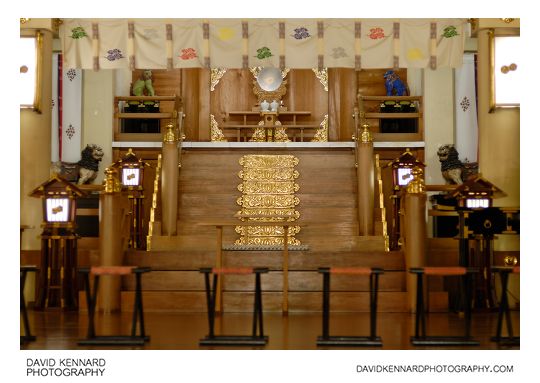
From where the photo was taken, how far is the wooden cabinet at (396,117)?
1276 cm

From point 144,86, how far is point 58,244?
510 centimetres

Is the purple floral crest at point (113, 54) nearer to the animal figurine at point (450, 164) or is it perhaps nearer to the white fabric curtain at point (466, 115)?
the animal figurine at point (450, 164)

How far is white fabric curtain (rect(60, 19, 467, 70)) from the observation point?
9.91 m

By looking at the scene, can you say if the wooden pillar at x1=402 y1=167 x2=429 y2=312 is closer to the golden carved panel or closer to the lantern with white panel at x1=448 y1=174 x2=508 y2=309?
the lantern with white panel at x1=448 y1=174 x2=508 y2=309

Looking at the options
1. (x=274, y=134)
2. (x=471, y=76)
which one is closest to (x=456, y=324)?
(x=471, y=76)

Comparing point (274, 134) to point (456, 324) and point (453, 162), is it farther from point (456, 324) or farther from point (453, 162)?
point (456, 324)

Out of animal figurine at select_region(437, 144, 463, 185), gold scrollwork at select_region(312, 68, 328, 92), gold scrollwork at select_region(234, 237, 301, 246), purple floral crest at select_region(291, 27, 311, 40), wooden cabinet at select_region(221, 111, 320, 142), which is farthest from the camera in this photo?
gold scrollwork at select_region(312, 68, 328, 92)

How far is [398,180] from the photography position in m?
10.6

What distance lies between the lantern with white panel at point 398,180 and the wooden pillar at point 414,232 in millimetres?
1490

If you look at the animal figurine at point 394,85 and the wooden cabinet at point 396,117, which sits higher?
the animal figurine at point 394,85

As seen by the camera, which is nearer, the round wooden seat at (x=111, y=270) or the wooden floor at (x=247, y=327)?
the wooden floor at (x=247, y=327)

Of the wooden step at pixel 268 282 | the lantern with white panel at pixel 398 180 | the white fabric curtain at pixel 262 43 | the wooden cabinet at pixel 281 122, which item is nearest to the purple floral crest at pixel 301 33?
the white fabric curtain at pixel 262 43

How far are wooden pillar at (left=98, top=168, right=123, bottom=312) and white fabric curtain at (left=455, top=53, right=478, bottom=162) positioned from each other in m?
5.70

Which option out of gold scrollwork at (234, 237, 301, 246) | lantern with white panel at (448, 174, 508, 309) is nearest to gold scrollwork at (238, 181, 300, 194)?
gold scrollwork at (234, 237, 301, 246)
